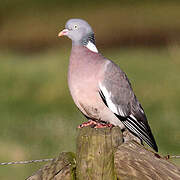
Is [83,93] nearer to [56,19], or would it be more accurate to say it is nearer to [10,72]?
[10,72]

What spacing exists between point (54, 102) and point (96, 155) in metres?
10.4

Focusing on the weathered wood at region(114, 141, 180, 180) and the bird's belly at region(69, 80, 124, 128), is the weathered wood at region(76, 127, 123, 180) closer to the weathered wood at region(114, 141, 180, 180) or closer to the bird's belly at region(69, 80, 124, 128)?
the weathered wood at region(114, 141, 180, 180)

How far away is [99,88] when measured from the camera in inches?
207

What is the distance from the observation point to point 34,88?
14.6m

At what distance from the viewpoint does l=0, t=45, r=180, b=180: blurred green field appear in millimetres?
9914

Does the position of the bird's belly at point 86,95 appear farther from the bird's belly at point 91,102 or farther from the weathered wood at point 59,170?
the weathered wood at point 59,170

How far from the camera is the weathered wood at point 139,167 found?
3.08 metres

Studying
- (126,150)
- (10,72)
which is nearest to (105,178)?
(126,150)

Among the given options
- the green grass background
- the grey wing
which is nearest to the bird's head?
the grey wing

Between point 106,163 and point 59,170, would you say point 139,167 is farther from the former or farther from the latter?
point 59,170

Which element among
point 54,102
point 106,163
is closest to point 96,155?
point 106,163

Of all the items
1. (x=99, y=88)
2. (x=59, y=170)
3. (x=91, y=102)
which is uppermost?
(x=99, y=88)

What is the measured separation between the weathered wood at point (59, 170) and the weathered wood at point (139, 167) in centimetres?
28

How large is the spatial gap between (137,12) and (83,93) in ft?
81.1
